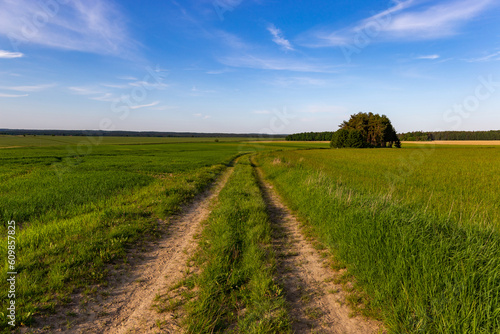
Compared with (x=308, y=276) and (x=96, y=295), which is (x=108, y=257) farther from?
(x=308, y=276)

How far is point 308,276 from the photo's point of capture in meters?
4.72

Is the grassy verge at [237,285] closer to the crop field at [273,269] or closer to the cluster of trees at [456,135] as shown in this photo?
the crop field at [273,269]

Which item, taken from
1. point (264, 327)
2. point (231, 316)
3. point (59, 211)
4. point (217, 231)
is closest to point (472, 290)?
point (264, 327)

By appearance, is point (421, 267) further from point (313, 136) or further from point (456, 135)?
point (456, 135)

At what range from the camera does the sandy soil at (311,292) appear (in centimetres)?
338

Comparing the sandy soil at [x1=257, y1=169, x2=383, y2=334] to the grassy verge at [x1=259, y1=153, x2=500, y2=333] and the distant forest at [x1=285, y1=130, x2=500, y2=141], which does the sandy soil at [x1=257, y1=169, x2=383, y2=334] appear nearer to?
the grassy verge at [x1=259, y1=153, x2=500, y2=333]

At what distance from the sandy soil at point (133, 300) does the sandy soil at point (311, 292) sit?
1967 millimetres

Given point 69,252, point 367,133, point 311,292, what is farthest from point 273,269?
point 367,133

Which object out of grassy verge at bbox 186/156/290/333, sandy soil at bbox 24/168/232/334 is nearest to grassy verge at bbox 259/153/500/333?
grassy verge at bbox 186/156/290/333

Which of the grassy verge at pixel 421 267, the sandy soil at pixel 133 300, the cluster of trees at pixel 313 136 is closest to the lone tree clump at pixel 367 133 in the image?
the cluster of trees at pixel 313 136

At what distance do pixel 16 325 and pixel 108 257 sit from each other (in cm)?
194

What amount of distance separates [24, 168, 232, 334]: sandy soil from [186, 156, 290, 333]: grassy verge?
18.0 inches

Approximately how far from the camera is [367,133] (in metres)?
82.8

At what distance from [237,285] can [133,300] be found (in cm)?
182
